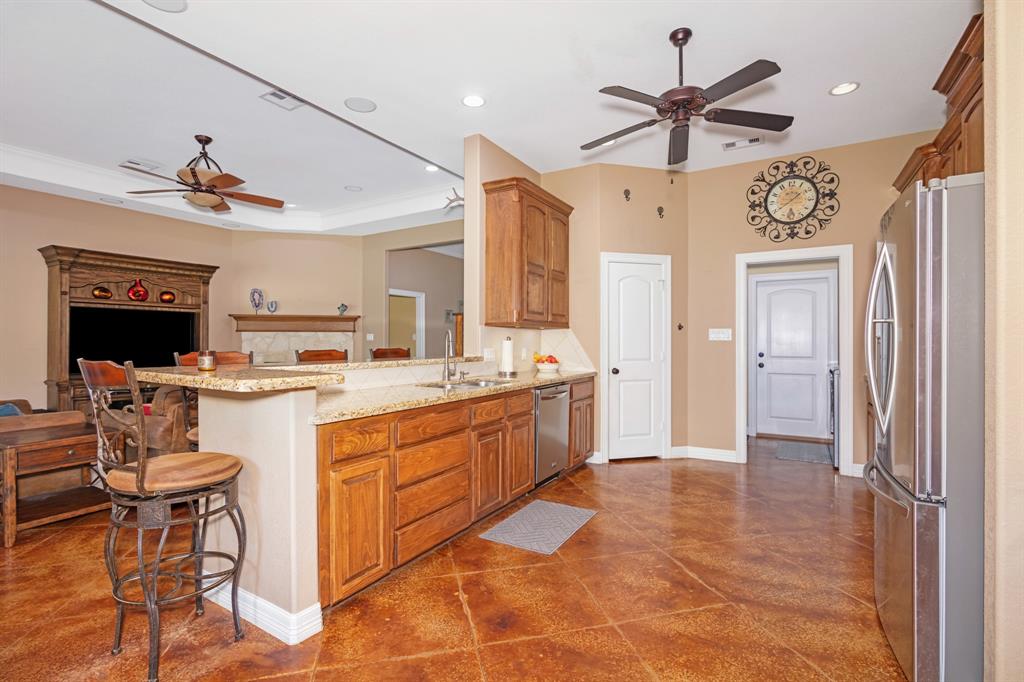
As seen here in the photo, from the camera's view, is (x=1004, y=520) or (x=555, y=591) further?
(x=555, y=591)

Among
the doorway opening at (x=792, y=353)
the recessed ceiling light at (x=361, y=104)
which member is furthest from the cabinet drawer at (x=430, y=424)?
the doorway opening at (x=792, y=353)

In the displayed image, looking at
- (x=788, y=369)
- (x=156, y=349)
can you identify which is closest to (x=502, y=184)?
(x=788, y=369)

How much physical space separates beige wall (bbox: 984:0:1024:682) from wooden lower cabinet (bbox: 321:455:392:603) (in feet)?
7.31

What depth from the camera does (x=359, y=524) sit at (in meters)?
2.14

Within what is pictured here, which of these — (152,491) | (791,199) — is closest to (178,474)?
(152,491)

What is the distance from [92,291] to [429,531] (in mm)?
5453

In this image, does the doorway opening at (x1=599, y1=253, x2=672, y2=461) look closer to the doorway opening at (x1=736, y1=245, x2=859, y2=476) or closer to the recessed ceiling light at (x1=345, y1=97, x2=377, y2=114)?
the doorway opening at (x1=736, y1=245, x2=859, y2=476)

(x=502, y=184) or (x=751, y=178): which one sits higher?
(x=751, y=178)

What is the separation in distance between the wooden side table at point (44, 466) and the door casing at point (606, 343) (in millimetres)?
3877

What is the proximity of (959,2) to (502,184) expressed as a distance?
9.39ft

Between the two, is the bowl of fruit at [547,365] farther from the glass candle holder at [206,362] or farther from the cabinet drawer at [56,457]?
the cabinet drawer at [56,457]

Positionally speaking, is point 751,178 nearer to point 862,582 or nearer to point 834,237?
point 834,237

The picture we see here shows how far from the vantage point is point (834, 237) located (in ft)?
14.4

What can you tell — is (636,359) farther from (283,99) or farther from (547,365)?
(283,99)
